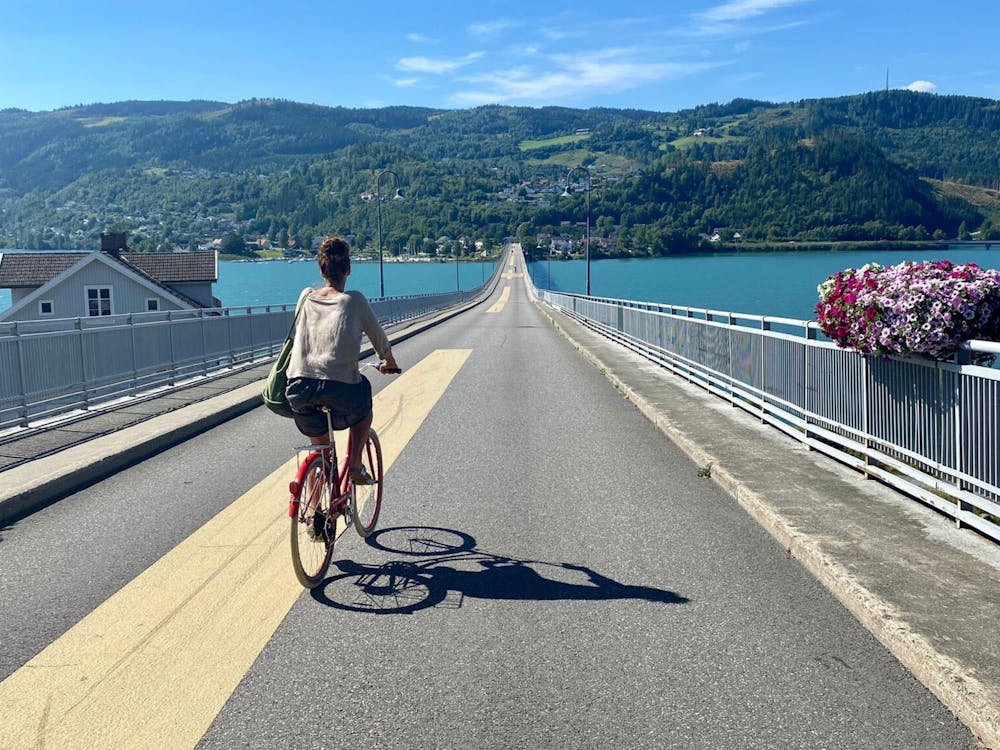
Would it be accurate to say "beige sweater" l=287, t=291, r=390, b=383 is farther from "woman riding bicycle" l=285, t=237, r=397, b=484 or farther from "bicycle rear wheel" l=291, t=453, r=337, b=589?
"bicycle rear wheel" l=291, t=453, r=337, b=589

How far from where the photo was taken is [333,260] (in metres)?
5.46

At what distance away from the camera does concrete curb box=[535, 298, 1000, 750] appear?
11.0 feet

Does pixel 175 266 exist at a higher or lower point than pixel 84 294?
higher

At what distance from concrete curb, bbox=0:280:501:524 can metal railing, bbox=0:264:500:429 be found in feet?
3.93

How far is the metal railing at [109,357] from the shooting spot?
10547mm

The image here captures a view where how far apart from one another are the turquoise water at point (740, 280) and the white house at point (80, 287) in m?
41.4

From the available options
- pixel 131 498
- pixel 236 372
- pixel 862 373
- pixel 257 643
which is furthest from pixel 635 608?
pixel 236 372

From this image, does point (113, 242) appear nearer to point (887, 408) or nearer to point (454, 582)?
point (887, 408)

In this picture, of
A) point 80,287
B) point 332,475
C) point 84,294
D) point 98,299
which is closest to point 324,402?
point 332,475

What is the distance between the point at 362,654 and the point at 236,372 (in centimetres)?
1449

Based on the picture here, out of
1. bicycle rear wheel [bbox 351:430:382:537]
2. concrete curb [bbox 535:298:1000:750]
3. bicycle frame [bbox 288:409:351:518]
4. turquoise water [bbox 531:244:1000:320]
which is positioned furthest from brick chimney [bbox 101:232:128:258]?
concrete curb [bbox 535:298:1000:750]

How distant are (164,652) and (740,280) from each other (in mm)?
143107

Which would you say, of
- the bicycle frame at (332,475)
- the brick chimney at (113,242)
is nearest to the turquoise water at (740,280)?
the brick chimney at (113,242)

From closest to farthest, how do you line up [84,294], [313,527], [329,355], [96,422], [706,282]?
1. [313,527]
2. [329,355]
3. [96,422]
4. [84,294]
5. [706,282]
